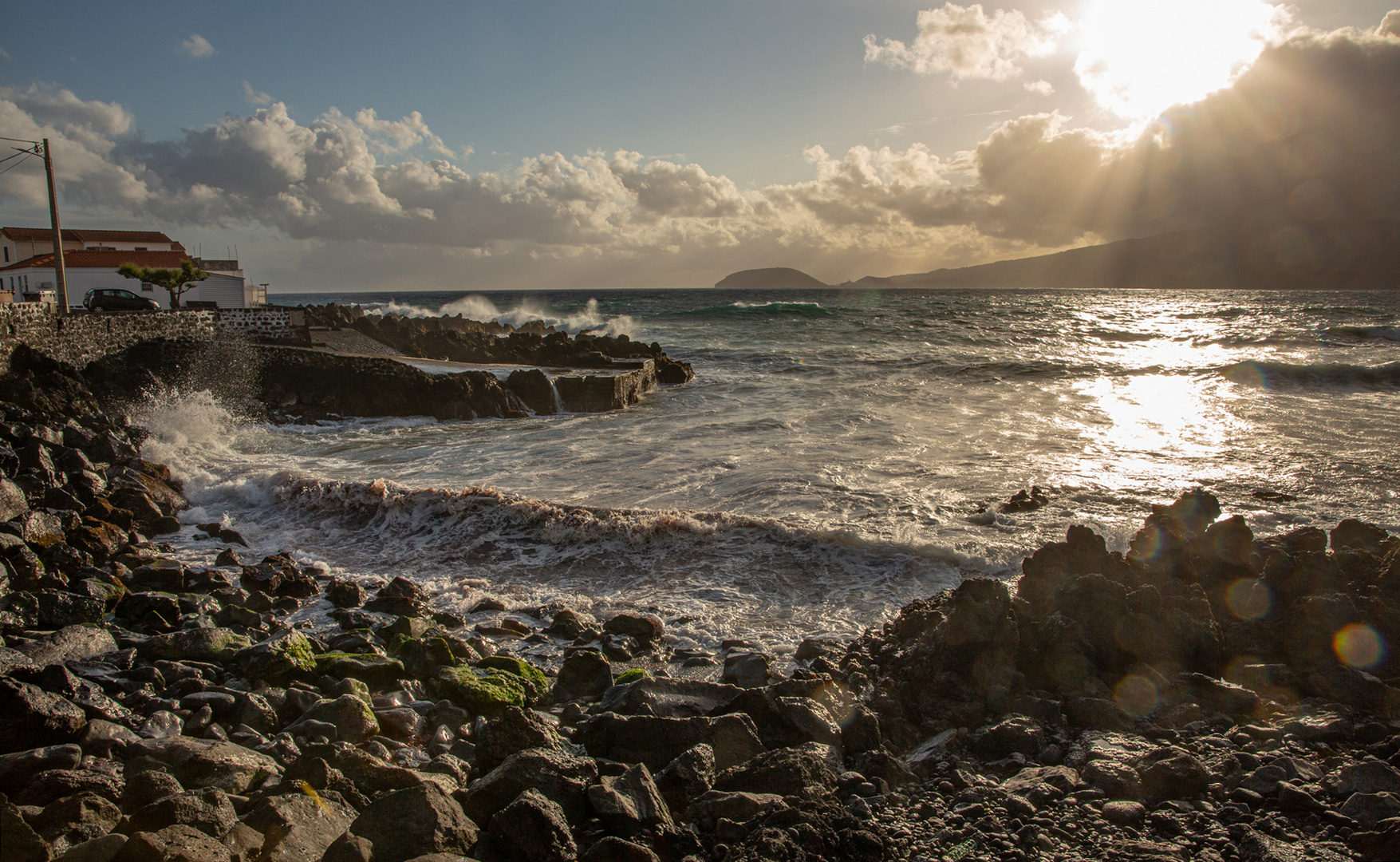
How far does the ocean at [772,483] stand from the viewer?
7.17 meters

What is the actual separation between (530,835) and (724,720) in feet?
4.31

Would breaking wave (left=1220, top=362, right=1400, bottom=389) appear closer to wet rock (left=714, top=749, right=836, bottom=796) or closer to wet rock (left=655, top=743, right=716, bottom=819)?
wet rock (left=714, top=749, right=836, bottom=796)

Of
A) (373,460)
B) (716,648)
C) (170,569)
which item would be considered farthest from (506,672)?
(373,460)

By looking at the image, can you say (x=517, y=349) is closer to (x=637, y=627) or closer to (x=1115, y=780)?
(x=637, y=627)

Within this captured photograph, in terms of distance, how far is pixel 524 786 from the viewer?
3391 millimetres

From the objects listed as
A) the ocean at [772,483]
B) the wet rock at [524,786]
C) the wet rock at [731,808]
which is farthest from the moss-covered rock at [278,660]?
the wet rock at [731,808]

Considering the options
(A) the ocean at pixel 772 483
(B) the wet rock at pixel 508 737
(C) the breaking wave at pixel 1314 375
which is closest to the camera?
(B) the wet rock at pixel 508 737

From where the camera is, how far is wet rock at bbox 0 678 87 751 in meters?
3.47

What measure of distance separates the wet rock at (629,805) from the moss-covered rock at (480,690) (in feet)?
4.33

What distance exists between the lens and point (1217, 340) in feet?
116

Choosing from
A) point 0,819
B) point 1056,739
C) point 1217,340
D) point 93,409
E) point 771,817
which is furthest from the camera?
point 1217,340

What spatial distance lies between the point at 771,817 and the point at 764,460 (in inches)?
344

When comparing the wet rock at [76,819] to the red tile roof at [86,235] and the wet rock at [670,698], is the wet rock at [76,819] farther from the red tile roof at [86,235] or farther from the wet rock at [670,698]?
the red tile roof at [86,235]

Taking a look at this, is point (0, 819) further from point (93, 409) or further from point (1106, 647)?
point (93, 409)
